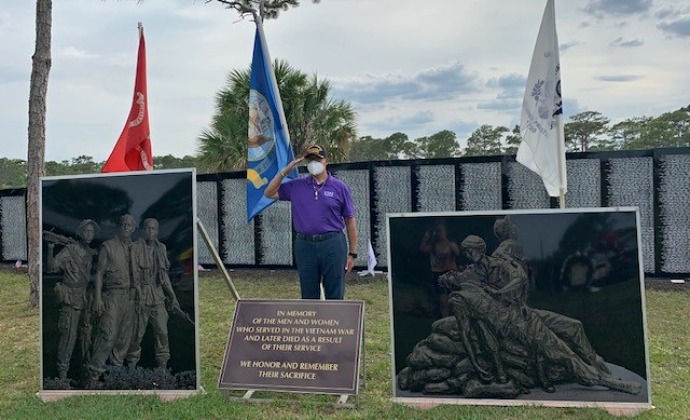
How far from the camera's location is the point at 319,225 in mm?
4035

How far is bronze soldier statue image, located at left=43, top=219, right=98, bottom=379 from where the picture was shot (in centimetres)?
379

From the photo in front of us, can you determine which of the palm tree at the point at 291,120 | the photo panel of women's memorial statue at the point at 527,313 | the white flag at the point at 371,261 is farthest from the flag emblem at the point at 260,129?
the palm tree at the point at 291,120

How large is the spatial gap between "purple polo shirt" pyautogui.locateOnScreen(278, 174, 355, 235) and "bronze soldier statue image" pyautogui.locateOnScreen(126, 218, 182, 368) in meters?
0.99

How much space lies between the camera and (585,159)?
7.15 m

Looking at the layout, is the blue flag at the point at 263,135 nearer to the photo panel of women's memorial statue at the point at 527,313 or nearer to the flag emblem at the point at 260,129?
the flag emblem at the point at 260,129

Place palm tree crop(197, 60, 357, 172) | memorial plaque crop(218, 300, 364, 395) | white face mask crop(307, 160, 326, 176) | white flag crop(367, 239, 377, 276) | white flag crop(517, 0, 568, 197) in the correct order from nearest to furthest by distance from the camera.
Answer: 1. memorial plaque crop(218, 300, 364, 395)
2. white face mask crop(307, 160, 326, 176)
3. white flag crop(517, 0, 568, 197)
4. white flag crop(367, 239, 377, 276)
5. palm tree crop(197, 60, 357, 172)

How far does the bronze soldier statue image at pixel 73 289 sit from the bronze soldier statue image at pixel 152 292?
13.8 inches

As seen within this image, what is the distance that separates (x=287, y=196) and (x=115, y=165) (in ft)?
7.74

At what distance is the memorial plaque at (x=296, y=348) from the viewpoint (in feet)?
11.4

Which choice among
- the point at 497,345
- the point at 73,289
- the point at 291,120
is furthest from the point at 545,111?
the point at 291,120

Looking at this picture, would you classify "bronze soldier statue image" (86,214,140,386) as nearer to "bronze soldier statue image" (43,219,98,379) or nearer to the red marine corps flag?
"bronze soldier statue image" (43,219,98,379)

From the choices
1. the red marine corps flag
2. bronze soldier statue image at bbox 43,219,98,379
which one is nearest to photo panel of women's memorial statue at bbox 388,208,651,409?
bronze soldier statue image at bbox 43,219,98,379

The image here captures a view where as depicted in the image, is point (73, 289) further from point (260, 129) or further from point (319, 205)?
point (260, 129)

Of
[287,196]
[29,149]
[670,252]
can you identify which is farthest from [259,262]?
[670,252]
